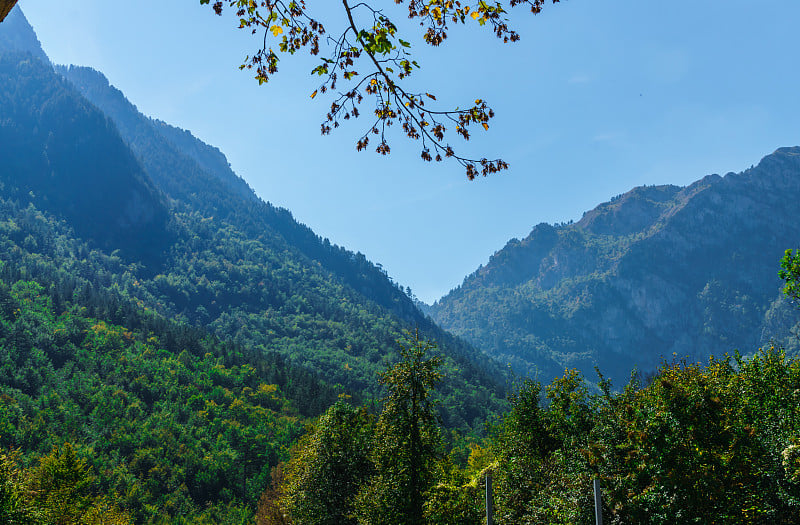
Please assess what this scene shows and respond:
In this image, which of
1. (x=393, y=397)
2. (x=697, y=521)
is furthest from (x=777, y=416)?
(x=393, y=397)

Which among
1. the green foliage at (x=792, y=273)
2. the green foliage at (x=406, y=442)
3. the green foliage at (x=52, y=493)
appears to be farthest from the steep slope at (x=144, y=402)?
the green foliage at (x=792, y=273)

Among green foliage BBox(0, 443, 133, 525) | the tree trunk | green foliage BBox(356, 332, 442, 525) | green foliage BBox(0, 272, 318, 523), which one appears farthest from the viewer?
green foliage BBox(0, 272, 318, 523)

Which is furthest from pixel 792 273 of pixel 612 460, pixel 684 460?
pixel 612 460

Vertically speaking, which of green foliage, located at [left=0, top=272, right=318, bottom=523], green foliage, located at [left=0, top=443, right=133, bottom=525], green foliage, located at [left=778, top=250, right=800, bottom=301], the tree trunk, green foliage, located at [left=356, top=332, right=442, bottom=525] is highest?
green foliage, located at [left=778, top=250, right=800, bottom=301]

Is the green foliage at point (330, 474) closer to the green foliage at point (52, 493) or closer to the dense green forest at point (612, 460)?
A: the dense green forest at point (612, 460)

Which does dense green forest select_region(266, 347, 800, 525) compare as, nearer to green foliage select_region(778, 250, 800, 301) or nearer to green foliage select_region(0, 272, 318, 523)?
green foliage select_region(778, 250, 800, 301)

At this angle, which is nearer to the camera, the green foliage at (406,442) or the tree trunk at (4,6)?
the tree trunk at (4,6)

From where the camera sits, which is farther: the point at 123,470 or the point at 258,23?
the point at 123,470

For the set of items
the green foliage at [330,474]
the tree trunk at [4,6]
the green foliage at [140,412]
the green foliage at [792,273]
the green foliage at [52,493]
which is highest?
the green foliage at [792,273]

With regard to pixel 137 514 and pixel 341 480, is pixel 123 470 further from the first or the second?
pixel 341 480

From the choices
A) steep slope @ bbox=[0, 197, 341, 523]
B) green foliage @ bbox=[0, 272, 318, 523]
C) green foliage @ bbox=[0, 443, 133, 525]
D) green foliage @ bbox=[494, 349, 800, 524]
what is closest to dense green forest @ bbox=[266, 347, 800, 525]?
green foliage @ bbox=[494, 349, 800, 524]

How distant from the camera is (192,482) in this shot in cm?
7025

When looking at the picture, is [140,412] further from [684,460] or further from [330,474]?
[684,460]

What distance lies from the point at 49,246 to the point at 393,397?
215m
